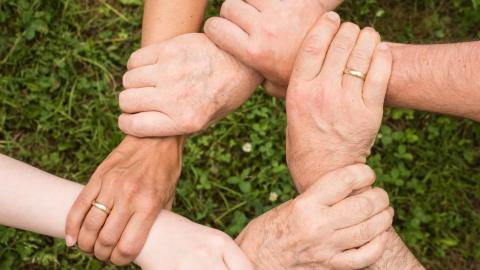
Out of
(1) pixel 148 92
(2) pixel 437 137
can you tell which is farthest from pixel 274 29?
(2) pixel 437 137

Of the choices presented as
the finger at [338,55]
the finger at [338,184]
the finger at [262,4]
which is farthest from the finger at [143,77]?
the finger at [338,184]

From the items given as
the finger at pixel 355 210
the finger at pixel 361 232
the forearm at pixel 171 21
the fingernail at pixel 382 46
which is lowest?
the finger at pixel 361 232

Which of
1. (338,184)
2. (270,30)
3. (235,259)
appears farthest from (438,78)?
(235,259)

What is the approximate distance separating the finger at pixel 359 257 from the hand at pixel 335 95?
336 mm

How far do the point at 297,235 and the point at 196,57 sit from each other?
2.90ft

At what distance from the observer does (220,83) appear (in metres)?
2.51

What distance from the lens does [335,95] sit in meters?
2.26

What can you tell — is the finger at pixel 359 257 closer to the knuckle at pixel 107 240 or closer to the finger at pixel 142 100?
the knuckle at pixel 107 240

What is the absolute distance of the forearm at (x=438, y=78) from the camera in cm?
215

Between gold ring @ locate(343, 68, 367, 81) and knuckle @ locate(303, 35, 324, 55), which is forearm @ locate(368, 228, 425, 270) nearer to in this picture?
gold ring @ locate(343, 68, 367, 81)

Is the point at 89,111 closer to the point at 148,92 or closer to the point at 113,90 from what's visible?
the point at 113,90

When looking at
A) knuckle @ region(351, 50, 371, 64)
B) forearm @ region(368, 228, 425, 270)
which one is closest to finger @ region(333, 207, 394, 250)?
forearm @ region(368, 228, 425, 270)

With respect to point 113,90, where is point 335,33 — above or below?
above

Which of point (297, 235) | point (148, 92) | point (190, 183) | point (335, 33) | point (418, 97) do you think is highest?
point (335, 33)
